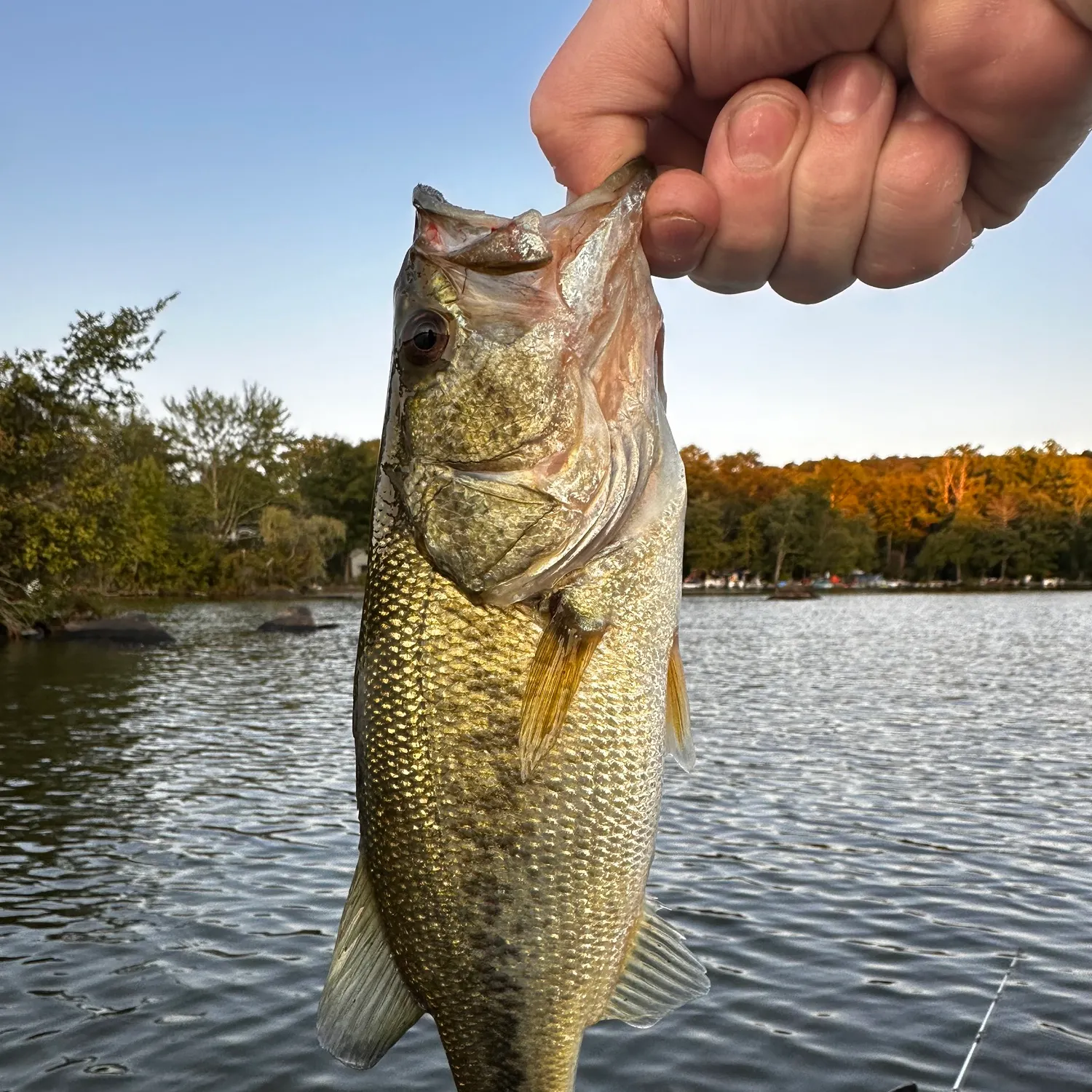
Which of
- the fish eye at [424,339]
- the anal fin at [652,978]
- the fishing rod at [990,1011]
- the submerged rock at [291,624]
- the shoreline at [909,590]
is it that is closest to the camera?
the fish eye at [424,339]

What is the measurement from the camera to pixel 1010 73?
204 centimetres

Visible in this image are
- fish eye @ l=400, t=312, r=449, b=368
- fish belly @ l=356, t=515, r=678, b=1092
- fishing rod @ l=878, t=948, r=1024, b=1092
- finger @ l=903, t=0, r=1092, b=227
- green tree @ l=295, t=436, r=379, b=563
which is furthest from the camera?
green tree @ l=295, t=436, r=379, b=563

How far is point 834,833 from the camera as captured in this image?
15.0 meters

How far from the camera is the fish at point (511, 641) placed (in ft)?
7.86

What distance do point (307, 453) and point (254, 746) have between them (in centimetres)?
7872

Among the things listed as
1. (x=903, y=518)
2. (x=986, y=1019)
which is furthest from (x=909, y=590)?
(x=986, y=1019)

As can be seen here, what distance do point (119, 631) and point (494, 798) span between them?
149 feet

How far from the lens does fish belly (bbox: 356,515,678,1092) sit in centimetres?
241

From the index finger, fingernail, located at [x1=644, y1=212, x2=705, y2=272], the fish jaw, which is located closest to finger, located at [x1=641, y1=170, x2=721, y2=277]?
fingernail, located at [x1=644, y1=212, x2=705, y2=272]

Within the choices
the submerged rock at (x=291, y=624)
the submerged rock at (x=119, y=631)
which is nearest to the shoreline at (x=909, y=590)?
the submerged rock at (x=291, y=624)

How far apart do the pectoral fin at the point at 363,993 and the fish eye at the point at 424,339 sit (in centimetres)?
116

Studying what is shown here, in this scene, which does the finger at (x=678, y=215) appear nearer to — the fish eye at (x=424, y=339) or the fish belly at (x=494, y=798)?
the fish eye at (x=424, y=339)

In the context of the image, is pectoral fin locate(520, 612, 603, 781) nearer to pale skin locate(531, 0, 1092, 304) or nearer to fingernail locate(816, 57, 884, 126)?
pale skin locate(531, 0, 1092, 304)

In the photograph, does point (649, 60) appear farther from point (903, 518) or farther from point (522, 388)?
point (903, 518)
